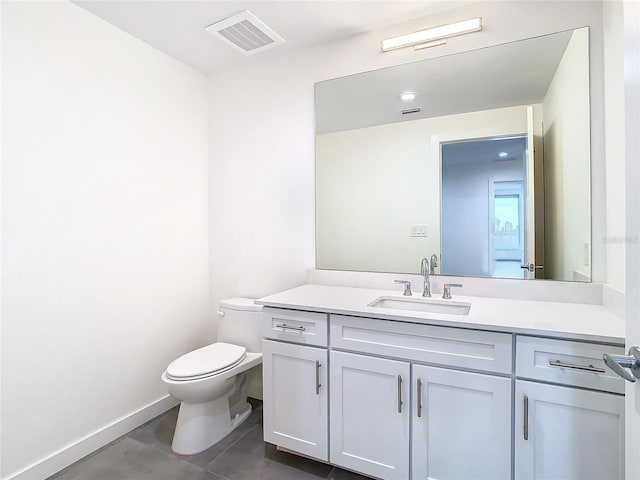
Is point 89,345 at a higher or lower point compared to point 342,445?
higher

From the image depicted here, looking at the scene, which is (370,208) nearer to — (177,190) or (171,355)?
(177,190)

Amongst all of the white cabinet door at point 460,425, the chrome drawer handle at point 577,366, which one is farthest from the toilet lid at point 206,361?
the chrome drawer handle at point 577,366

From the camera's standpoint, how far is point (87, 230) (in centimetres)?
183

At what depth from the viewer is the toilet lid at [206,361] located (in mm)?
1775

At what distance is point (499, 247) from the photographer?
1.75 metres

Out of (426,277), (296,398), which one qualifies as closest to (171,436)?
(296,398)

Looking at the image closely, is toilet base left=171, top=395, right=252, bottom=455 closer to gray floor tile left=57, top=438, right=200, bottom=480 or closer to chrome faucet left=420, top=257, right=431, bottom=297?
gray floor tile left=57, top=438, right=200, bottom=480

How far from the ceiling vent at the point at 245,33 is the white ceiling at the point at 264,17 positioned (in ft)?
0.10

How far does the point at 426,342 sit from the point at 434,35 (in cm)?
161

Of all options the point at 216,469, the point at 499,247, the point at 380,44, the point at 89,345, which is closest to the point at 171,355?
the point at 89,345

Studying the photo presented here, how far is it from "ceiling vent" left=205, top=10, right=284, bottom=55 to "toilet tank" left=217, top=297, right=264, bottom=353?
5.47 feet

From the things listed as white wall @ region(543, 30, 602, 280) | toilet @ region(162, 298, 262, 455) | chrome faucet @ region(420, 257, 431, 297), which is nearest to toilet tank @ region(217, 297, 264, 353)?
toilet @ region(162, 298, 262, 455)

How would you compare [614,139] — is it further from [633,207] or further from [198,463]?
[198,463]

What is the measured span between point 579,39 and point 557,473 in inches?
73.0
